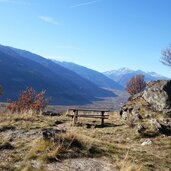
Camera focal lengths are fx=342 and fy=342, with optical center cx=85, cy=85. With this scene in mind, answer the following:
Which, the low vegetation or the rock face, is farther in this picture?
the rock face

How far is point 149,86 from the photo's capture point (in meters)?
26.5

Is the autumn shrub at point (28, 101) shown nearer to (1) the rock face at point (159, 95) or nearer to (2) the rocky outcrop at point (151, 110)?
(2) the rocky outcrop at point (151, 110)

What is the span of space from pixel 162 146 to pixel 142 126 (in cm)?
364

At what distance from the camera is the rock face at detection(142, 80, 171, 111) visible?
24.0 metres

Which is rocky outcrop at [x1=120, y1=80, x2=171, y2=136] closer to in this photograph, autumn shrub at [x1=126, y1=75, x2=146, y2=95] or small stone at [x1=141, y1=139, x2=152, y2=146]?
small stone at [x1=141, y1=139, x2=152, y2=146]

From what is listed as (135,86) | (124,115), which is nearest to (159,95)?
(124,115)

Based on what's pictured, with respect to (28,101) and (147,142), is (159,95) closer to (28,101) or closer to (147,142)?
(147,142)

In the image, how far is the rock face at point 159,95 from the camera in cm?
2398

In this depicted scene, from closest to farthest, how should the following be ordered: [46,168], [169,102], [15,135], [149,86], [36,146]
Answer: [46,168] → [36,146] → [15,135] → [169,102] → [149,86]

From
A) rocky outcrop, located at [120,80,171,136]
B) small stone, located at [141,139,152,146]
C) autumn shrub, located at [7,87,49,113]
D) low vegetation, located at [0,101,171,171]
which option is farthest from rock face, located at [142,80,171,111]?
autumn shrub, located at [7,87,49,113]

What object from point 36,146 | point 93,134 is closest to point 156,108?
point 93,134

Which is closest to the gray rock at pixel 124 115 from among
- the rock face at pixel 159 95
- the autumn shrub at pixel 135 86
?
the rock face at pixel 159 95

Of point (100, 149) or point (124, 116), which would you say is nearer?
point (100, 149)

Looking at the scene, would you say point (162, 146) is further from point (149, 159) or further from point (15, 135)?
point (15, 135)
